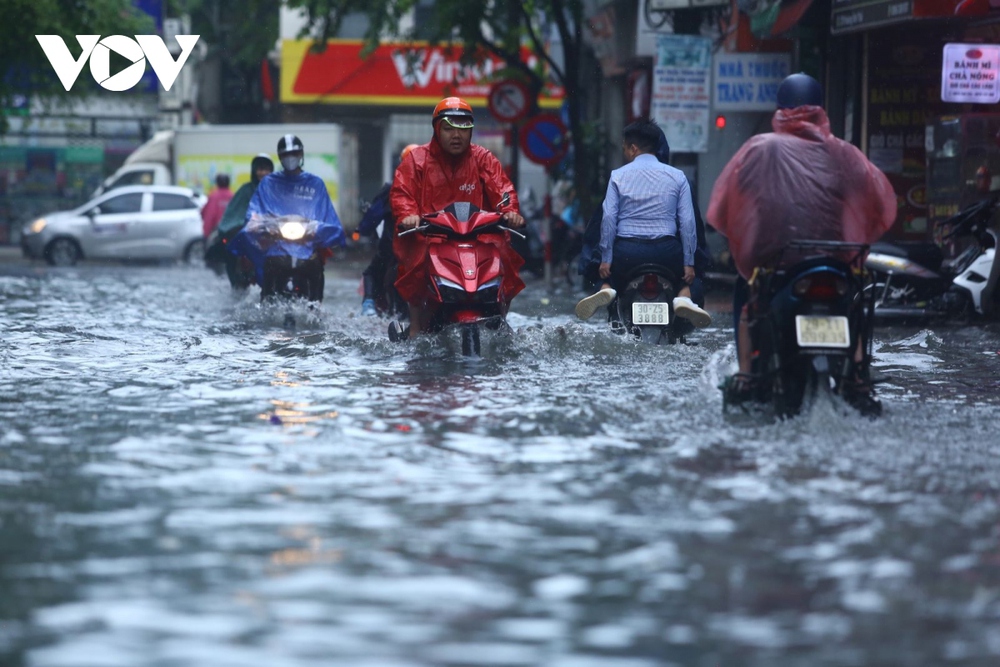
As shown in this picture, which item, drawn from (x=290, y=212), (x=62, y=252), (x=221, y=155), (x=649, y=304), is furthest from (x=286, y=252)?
(x=221, y=155)

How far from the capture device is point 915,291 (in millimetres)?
16531

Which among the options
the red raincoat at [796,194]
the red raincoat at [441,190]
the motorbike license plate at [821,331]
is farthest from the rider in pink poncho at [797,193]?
the red raincoat at [441,190]

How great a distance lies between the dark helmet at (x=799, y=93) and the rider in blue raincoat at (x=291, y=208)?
23.1 ft

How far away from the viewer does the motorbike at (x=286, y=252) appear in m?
15.0

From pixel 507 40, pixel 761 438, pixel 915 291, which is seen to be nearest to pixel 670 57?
pixel 915 291

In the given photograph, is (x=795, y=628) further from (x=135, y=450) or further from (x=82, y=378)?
(x=82, y=378)

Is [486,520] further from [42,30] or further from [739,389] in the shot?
[42,30]

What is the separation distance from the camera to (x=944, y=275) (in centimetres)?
1645

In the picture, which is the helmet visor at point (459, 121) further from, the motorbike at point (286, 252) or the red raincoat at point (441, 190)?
the motorbike at point (286, 252)

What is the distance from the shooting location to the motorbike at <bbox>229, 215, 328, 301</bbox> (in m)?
15.0

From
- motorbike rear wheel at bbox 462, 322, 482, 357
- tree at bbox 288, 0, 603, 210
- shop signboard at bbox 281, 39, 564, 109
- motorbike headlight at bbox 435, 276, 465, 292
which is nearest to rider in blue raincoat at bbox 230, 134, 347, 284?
motorbike rear wheel at bbox 462, 322, 482, 357

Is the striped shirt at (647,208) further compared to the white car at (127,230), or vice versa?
the white car at (127,230)

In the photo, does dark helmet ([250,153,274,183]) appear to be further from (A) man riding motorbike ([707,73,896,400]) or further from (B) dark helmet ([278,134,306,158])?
(A) man riding motorbike ([707,73,896,400])

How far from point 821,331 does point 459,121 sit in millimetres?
4562
